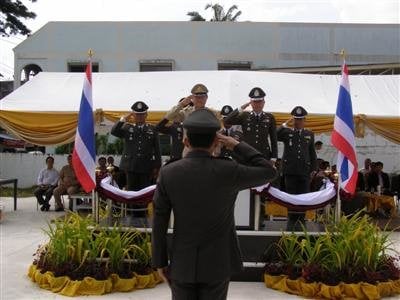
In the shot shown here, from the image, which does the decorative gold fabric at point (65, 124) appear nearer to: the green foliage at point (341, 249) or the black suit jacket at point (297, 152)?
the black suit jacket at point (297, 152)

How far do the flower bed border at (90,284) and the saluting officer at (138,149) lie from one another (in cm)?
162

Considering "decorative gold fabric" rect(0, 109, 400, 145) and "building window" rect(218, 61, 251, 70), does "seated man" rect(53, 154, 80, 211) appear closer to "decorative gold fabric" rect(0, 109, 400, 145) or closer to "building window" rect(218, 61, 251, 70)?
"decorative gold fabric" rect(0, 109, 400, 145)

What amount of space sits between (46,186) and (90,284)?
23.6 ft

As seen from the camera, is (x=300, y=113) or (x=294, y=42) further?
(x=294, y=42)

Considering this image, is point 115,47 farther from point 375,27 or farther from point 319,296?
point 319,296

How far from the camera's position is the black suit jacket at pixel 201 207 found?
268cm

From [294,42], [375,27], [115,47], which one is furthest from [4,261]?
[375,27]

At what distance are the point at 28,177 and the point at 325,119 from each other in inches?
446

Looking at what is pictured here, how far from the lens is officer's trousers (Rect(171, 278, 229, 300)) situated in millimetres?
2707

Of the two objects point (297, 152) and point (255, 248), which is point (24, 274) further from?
point (297, 152)

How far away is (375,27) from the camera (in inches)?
819

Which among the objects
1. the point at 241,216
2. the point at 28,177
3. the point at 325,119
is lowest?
the point at 28,177

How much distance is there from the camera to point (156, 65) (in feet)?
67.2

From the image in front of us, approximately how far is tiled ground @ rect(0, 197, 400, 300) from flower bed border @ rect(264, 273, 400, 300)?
0.33 ft
